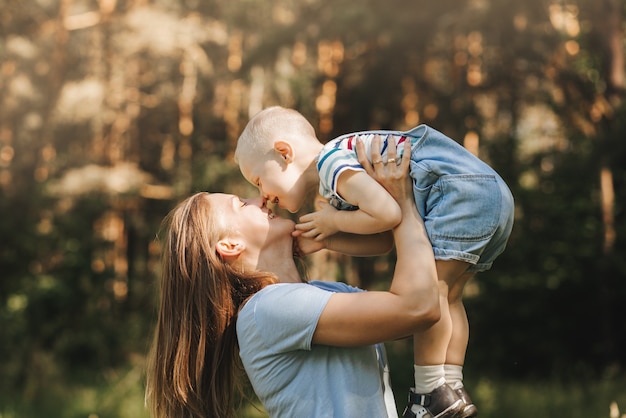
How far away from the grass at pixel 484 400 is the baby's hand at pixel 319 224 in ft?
19.3

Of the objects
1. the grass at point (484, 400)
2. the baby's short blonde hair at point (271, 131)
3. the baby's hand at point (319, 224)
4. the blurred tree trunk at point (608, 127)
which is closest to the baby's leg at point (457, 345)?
the baby's hand at point (319, 224)

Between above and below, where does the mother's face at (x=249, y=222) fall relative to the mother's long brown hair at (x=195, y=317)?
above

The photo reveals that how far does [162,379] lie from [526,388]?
868 cm

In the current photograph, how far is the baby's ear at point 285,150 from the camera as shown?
2.26 meters

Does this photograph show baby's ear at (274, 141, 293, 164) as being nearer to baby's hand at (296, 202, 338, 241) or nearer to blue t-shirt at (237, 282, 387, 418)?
baby's hand at (296, 202, 338, 241)

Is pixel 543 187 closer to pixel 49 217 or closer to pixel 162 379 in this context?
pixel 49 217

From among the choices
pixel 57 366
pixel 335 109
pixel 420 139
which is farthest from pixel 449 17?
pixel 420 139

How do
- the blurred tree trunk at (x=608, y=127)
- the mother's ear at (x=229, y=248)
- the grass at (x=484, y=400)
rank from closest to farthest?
the mother's ear at (x=229, y=248), the grass at (x=484, y=400), the blurred tree trunk at (x=608, y=127)

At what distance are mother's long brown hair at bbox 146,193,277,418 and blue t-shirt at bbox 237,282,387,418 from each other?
141mm

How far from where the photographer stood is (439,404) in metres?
2.06

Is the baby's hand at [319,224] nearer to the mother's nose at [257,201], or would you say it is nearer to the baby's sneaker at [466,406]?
the mother's nose at [257,201]

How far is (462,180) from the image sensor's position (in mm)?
2025

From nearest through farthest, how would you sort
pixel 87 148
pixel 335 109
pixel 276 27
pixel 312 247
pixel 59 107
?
pixel 312 247
pixel 276 27
pixel 59 107
pixel 335 109
pixel 87 148

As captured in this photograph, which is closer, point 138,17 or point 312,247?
point 312,247
